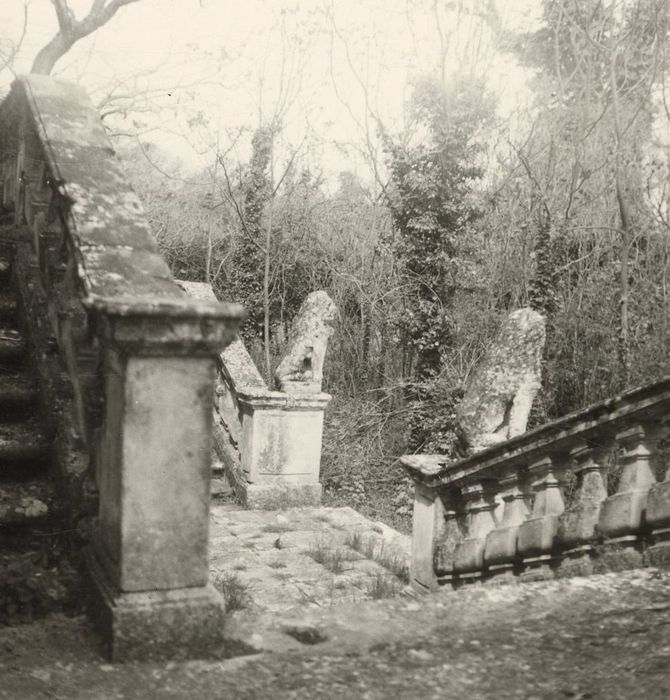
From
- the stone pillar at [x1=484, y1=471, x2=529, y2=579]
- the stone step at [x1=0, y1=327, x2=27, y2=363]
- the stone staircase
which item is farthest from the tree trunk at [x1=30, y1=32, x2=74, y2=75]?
the stone pillar at [x1=484, y1=471, x2=529, y2=579]

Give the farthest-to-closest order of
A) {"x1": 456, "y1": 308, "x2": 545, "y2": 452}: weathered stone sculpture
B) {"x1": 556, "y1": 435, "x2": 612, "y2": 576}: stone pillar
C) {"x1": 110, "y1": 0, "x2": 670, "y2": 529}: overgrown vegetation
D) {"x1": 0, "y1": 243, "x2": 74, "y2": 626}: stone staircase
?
{"x1": 110, "y1": 0, "x2": 670, "y2": 529}: overgrown vegetation → {"x1": 456, "y1": 308, "x2": 545, "y2": 452}: weathered stone sculpture → {"x1": 556, "y1": 435, "x2": 612, "y2": 576}: stone pillar → {"x1": 0, "y1": 243, "x2": 74, "y2": 626}: stone staircase

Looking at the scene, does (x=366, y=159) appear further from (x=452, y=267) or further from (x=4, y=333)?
(x=4, y=333)

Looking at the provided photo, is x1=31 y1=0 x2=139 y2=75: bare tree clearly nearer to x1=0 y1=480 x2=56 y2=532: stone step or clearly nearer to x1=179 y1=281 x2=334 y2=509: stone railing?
x1=179 y1=281 x2=334 y2=509: stone railing

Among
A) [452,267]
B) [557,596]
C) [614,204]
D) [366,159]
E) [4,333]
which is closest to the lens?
[557,596]

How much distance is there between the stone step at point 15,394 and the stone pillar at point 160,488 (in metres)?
1.20

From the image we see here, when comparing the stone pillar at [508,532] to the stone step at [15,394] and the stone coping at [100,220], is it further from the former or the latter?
the stone step at [15,394]

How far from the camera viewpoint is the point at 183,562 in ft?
8.31

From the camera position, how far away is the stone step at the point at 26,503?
2.99 m

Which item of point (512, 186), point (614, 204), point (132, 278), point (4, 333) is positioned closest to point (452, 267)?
point (512, 186)

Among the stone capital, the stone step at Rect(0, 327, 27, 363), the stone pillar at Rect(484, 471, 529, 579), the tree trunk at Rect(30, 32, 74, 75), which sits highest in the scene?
the tree trunk at Rect(30, 32, 74, 75)

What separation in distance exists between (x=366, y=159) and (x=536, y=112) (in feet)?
11.7

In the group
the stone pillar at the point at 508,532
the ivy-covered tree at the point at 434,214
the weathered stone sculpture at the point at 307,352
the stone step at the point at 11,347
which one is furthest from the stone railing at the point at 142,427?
the ivy-covered tree at the point at 434,214

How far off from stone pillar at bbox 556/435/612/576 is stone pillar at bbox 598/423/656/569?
0.30 feet

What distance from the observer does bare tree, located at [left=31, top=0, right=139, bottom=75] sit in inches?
491
